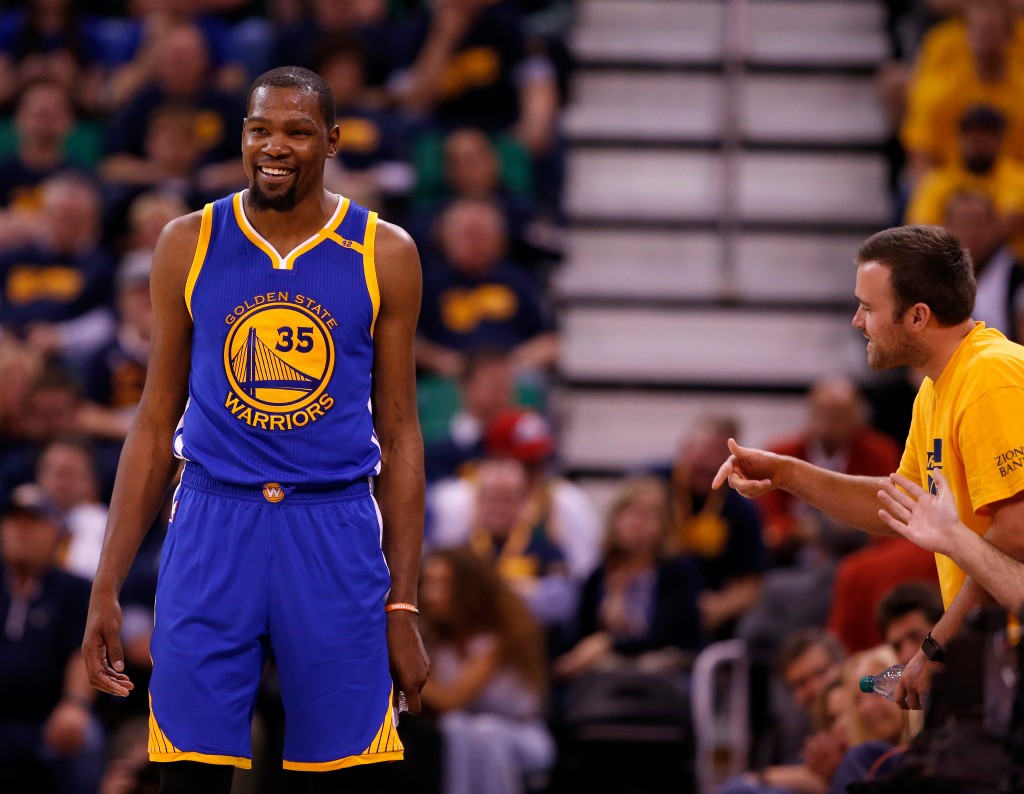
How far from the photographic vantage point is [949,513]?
10.5 ft

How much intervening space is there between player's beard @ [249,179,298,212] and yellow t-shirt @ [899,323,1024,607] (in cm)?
140

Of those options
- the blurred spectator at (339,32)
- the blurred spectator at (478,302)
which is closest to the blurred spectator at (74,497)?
the blurred spectator at (478,302)

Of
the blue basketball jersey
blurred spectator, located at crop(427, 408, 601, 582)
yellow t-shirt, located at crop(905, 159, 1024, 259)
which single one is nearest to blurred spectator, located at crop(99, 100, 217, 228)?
blurred spectator, located at crop(427, 408, 601, 582)

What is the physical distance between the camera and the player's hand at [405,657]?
11.0ft

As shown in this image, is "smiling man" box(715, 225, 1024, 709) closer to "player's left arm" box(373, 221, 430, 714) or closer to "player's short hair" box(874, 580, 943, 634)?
"player's left arm" box(373, 221, 430, 714)

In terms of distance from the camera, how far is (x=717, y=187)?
947 centimetres

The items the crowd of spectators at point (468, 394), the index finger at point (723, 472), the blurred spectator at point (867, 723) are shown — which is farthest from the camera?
the crowd of spectators at point (468, 394)

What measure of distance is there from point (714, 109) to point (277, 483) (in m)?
6.88

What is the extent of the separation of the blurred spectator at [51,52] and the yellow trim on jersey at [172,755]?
7.26 meters

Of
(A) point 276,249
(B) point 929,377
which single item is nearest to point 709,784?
(B) point 929,377

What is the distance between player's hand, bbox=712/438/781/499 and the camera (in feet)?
11.9

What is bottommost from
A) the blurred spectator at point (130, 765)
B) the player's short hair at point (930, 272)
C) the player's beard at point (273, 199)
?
the blurred spectator at point (130, 765)

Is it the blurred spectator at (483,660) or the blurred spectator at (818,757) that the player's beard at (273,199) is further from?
the blurred spectator at (483,660)

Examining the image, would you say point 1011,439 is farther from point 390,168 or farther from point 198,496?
point 390,168
